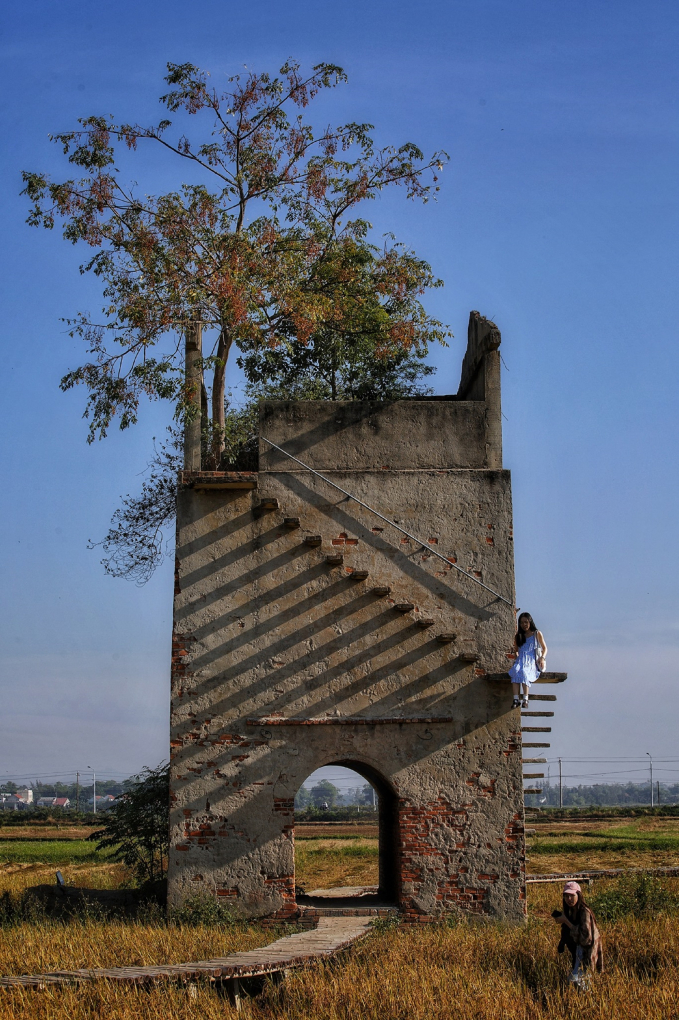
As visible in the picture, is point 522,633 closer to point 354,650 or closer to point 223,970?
point 354,650

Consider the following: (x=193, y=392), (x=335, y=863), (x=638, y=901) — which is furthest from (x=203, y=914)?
(x=335, y=863)

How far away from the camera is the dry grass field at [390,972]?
8516 millimetres

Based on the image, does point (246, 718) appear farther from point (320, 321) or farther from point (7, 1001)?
point (320, 321)

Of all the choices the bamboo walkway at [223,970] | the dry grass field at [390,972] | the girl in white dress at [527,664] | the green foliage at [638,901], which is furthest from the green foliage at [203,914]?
the green foliage at [638,901]

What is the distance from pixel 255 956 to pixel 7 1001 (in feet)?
7.75

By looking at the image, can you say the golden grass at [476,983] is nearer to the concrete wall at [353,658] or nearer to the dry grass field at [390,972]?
the dry grass field at [390,972]

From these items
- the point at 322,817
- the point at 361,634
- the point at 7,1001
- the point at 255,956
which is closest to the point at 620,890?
the point at 361,634

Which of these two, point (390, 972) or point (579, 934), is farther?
point (390, 972)

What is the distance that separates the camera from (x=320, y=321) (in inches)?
634

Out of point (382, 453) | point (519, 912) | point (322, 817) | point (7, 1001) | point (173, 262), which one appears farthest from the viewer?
point (322, 817)

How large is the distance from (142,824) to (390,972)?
6.25 metres

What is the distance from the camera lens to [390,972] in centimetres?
943

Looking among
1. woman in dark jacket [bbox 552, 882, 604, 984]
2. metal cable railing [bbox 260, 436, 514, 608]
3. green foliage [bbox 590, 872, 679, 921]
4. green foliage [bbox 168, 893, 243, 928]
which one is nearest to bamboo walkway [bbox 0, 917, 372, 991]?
green foliage [bbox 168, 893, 243, 928]

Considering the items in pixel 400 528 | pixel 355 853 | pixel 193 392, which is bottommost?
pixel 355 853
